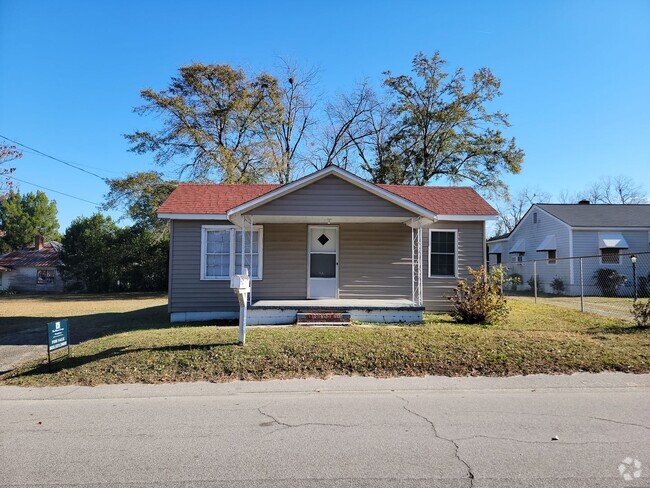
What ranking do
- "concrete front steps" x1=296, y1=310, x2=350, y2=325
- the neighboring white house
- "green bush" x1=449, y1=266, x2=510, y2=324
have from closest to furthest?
"concrete front steps" x1=296, y1=310, x2=350, y2=325 → "green bush" x1=449, y1=266, x2=510, y2=324 → the neighboring white house

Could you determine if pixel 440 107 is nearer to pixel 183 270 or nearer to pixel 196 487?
pixel 183 270

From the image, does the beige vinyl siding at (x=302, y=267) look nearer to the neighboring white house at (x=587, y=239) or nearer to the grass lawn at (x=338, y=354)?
the grass lawn at (x=338, y=354)

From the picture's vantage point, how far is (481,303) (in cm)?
1103

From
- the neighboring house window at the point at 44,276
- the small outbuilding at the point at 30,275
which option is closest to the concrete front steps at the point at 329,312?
the small outbuilding at the point at 30,275

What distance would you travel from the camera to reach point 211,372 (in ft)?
22.7

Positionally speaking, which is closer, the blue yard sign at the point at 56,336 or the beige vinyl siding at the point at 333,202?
the blue yard sign at the point at 56,336

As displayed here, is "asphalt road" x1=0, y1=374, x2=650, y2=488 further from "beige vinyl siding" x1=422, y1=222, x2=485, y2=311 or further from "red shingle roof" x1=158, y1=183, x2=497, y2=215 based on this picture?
"red shingle roof" x1=158, y1=183, x2=497, y2=215

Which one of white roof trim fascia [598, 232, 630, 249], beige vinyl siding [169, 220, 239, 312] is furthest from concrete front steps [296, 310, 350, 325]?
white roof trim fascia [598, 232, 630, 249]

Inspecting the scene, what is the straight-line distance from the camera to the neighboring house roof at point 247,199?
12923mm

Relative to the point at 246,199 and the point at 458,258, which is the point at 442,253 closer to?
the point at 458,258

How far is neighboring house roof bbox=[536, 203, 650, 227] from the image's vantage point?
2272 cm

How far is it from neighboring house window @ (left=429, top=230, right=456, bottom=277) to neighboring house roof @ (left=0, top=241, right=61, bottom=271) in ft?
116

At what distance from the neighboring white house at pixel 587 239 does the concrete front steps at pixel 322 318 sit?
13.4m

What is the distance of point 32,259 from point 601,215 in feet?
150
